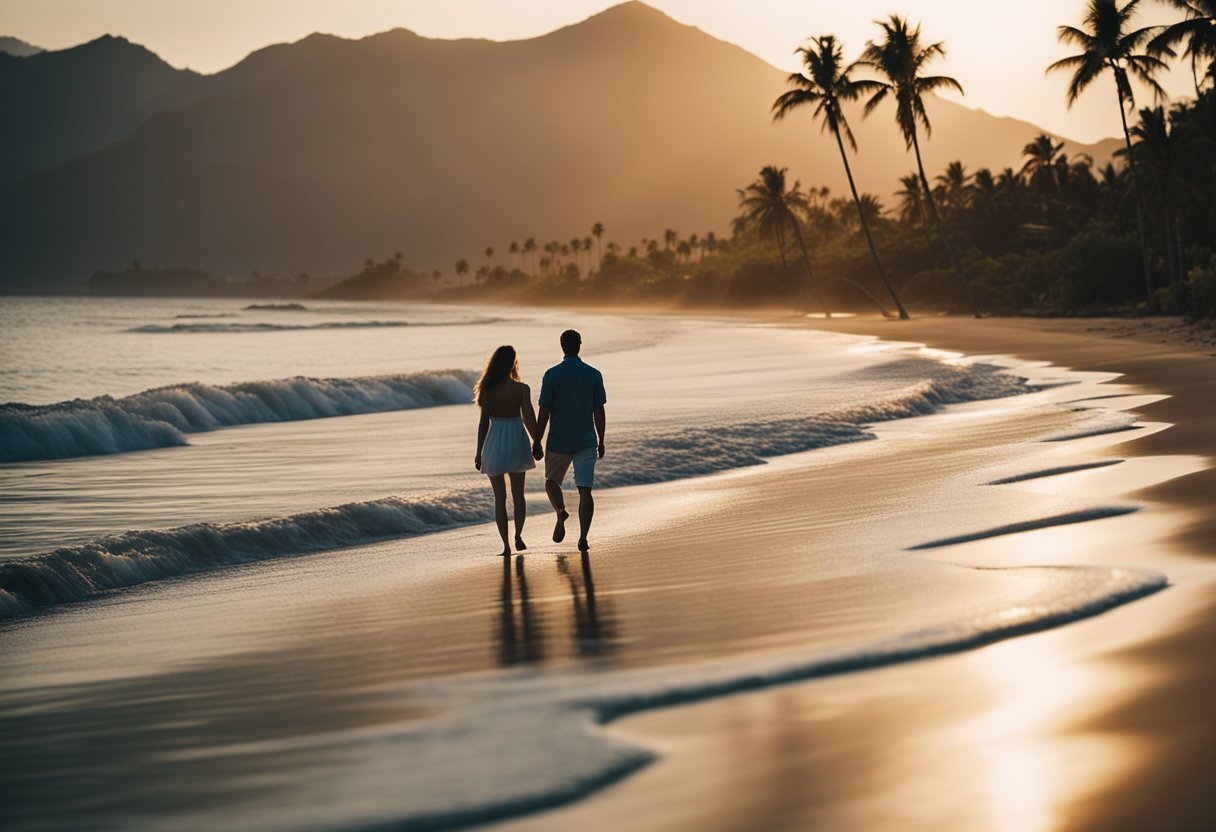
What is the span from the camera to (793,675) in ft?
18.9

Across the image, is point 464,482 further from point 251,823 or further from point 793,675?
point 251,823

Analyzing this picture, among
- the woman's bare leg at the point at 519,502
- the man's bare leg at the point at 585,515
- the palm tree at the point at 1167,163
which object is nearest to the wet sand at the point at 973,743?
the man's bare leg at the point at 585,515

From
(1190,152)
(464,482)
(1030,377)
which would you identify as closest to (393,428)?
(464,482)

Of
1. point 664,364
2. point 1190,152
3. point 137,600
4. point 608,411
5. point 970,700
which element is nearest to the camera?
point 970,700

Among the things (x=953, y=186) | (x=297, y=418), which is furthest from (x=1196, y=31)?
(x=953, y=186)

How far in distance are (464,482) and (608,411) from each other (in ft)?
27.0

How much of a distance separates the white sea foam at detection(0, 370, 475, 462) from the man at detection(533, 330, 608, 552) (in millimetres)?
12716

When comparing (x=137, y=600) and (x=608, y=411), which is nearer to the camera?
(x=137, y=600)

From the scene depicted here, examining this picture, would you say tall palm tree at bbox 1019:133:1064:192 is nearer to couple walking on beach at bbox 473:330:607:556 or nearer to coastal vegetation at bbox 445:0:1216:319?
coastal vegetation at bbox 445:0:1216:319

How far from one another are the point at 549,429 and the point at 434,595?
219 cm

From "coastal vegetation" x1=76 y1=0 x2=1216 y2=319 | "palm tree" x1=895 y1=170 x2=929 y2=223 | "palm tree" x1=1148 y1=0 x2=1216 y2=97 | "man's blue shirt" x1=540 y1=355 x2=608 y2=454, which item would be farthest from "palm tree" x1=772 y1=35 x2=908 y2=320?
"man's blue shirt" x1=540 y1=355 x2=608 y2=454

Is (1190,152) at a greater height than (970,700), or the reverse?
(1190,152)

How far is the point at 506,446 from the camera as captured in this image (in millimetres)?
10305

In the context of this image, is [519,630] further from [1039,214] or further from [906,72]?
[1039,214]
